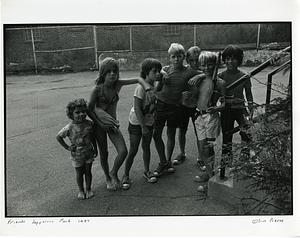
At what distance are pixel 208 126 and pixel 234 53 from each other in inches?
11.2

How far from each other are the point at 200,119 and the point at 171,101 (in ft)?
0.42

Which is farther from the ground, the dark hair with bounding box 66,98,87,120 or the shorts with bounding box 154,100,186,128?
the dark hair with bounding box 66,98,87,120

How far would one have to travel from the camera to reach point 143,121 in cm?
142

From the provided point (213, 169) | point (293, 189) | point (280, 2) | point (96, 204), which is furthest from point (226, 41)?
point (96, 204)

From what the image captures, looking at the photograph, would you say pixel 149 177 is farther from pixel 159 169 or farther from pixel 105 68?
pixel 105 68

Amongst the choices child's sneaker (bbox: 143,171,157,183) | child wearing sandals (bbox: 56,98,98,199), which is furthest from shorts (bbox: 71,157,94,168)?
child's sneaker (bbox: 143,171,157,183)

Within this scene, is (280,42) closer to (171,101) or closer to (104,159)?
(171,101)

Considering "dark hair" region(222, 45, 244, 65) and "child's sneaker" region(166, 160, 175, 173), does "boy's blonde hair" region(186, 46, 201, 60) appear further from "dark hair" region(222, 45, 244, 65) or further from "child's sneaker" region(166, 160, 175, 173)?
"child's sneaker" region(166, 160, 175, 173)

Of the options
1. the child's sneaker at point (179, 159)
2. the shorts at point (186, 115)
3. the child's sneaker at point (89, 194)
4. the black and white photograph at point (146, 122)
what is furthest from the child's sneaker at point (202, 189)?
the child's sneaker at point (89, 194)

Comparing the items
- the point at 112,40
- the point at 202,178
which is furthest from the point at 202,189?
the point at 112,40

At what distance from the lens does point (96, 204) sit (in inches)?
57.1

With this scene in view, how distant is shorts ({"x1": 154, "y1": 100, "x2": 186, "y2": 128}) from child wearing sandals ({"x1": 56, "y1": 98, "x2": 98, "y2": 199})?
9.7 inches

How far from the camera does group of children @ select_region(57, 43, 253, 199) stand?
139cm

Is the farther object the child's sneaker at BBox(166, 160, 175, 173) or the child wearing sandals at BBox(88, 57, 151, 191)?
the child's sneaker at BBox(166, 160, 175, 173)
